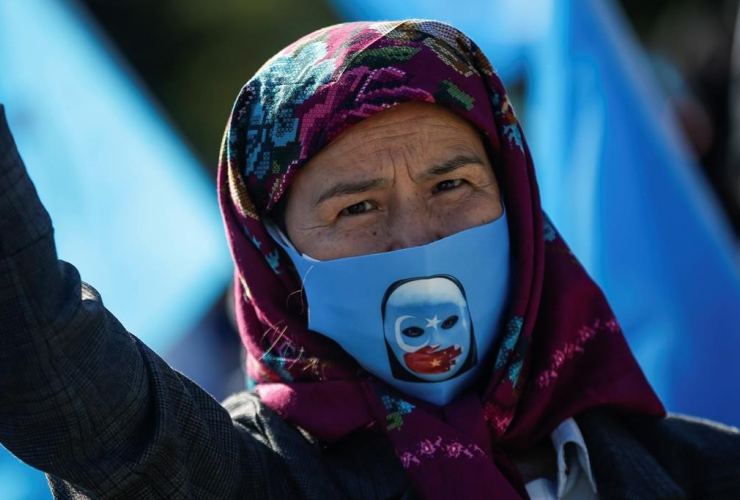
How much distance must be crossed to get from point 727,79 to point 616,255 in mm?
3262

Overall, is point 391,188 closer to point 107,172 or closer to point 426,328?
point 426,328

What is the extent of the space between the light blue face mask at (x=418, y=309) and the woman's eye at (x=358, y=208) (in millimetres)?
139

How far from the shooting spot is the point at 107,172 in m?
4.21

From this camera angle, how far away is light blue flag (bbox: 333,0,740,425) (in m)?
3.34

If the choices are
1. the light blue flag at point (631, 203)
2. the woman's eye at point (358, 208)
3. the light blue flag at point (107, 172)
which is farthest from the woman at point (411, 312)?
the light blue flag at point (107, 172)

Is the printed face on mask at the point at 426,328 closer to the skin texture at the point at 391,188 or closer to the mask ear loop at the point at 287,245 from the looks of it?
the skin texture at the point at 391,188

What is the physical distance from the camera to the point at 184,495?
6.00 ft

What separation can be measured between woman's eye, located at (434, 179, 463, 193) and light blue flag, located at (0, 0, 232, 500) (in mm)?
2005

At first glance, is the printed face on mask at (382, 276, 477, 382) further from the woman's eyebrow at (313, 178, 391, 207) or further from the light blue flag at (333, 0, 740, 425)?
the light blue flag at (333, 0, 740, 425)

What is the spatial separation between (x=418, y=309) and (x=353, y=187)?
328 millimetres

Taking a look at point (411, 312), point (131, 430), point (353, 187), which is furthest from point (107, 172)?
point (131, 430)

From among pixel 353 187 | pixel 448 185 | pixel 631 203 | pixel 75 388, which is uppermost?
pixel 75 388

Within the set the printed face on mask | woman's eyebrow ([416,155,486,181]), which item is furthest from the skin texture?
the printed face on mask

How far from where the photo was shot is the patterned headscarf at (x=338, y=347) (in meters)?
2.16
